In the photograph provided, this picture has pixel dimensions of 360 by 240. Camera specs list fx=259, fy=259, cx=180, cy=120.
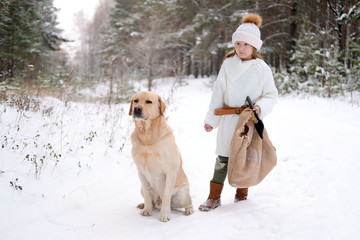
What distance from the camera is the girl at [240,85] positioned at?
8.59ft

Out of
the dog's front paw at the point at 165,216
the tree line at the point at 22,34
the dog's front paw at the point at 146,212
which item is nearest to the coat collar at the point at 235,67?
the dog's front paw at the point at 165,216

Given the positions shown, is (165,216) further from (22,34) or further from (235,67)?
(22,34)

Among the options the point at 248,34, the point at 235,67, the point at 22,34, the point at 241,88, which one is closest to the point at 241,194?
the point at 241,88

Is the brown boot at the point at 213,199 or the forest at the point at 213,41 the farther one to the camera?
the forest at the point at 213,41

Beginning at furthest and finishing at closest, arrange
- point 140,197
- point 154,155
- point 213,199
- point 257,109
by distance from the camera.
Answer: point 140,197
point 213,199
point 257,109
point 154,155

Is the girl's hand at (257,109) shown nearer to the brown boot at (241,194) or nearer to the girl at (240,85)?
the girl at (240,85)

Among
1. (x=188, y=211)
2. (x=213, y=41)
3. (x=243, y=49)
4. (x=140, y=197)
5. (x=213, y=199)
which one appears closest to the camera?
(x=243, y=49)

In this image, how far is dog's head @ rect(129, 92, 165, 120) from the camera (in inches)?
96.4

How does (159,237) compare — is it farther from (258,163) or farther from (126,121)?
(126,121)

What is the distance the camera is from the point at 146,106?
8.17ft

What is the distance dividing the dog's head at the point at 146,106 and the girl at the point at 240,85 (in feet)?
2.07

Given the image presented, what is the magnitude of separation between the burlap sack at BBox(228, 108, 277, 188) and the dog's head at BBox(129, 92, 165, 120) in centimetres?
80

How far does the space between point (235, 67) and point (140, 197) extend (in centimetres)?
195

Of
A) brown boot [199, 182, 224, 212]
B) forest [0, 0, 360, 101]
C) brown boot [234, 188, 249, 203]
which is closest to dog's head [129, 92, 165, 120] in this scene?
brown boot [199, 182, 224, 212]
